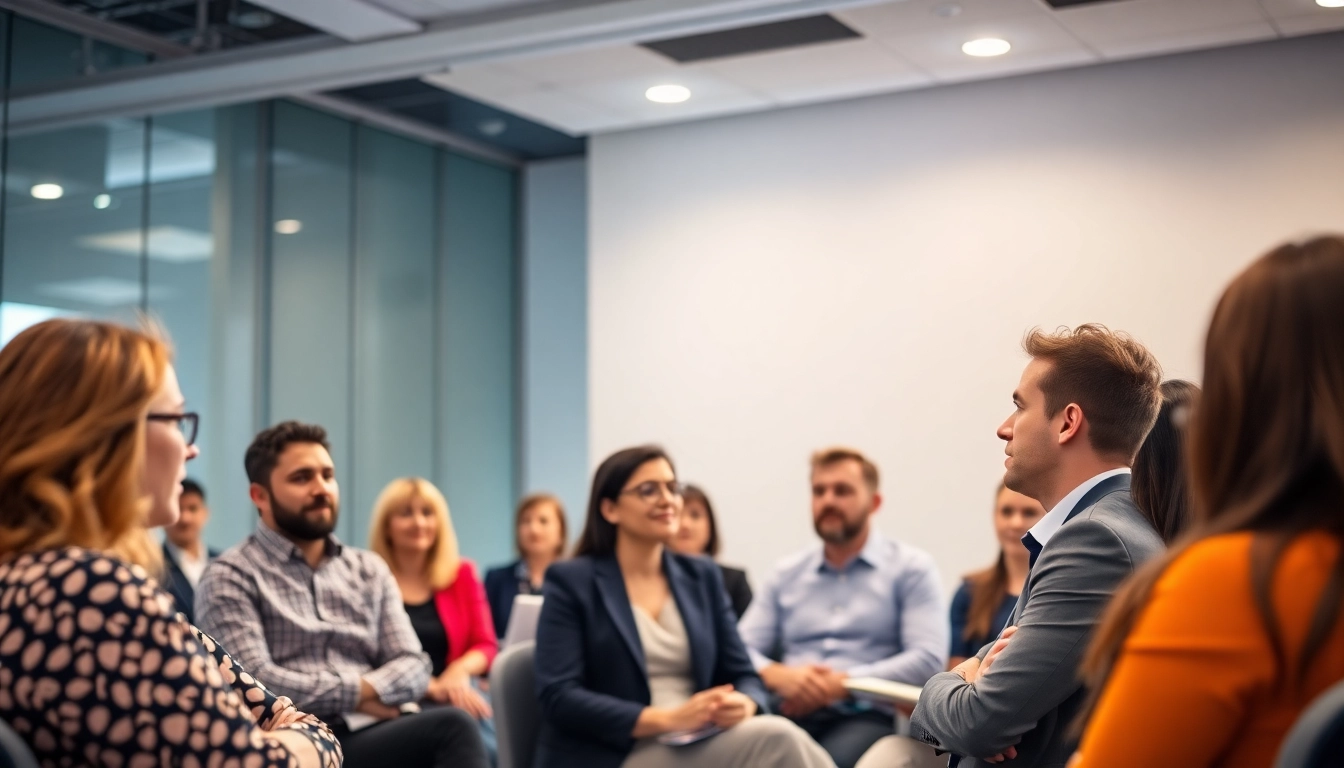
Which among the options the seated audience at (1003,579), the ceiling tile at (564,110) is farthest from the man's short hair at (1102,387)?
the ceiling tile at (564,110)

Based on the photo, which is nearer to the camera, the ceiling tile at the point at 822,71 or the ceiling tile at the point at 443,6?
→ the ceiling tile at the point at 443,6

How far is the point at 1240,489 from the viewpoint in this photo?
1.27 metres

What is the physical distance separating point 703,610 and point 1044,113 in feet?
11.4

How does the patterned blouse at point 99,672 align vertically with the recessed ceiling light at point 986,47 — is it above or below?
below

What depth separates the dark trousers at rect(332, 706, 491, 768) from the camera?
3.86 metres

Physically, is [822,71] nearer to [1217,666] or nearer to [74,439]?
[74,439]

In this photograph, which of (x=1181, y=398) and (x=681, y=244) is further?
(x=681, y=244)

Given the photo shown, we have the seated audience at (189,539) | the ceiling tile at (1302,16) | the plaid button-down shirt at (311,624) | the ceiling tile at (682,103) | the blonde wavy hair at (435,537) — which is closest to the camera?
the plaid button-down shirt at (311,624)

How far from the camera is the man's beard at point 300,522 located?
153 inches

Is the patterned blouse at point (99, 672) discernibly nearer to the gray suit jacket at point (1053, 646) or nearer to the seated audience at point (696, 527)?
the gray suit jacket at point (1053, 646)

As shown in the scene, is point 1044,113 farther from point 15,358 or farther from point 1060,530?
point 15,358

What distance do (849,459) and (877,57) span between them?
207cm

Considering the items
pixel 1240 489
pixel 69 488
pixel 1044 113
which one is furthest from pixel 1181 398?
pixel 1044 113

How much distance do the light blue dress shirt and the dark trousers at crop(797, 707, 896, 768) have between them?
14 centimetres
